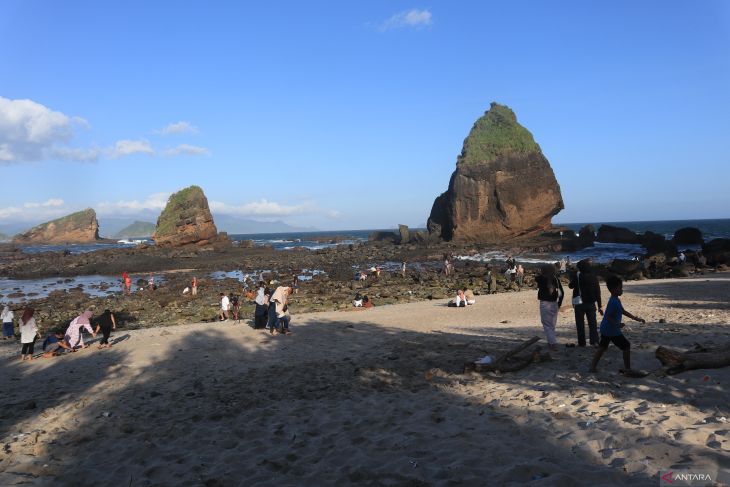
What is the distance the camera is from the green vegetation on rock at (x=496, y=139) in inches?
2832

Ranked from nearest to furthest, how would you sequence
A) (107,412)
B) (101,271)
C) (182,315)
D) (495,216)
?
(107,412)
(182,315)
(101,271)
(495,216)

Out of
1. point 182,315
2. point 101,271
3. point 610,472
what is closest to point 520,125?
point 101,271

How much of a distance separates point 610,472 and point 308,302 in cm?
1888

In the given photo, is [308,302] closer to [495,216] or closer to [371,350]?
[371,350]

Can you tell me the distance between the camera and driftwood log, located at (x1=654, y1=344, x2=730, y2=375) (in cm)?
663

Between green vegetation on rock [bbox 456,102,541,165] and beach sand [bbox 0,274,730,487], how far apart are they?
2504 inches

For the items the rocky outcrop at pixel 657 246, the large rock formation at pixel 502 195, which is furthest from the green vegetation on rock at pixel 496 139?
the rocky outcrop at pixel 657 246

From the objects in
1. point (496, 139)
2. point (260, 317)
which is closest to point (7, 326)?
point (260, 317)

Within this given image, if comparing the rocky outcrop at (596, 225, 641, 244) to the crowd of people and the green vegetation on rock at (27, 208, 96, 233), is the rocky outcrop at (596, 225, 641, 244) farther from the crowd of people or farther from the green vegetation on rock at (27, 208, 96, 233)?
the green vegetation on rock at (27, 208, 96, 233)

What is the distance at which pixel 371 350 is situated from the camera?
10.8 metres

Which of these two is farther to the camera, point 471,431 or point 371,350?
point 371,350

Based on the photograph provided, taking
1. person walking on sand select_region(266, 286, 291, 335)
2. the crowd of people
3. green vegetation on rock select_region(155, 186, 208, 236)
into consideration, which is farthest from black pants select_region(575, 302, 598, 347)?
green vegetation on rock select_region(155, 186, 208, 236)

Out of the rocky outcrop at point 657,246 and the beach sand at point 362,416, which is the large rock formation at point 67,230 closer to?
the rocky outcrop at point 657,246

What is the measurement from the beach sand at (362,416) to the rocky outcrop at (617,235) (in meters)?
53.6
